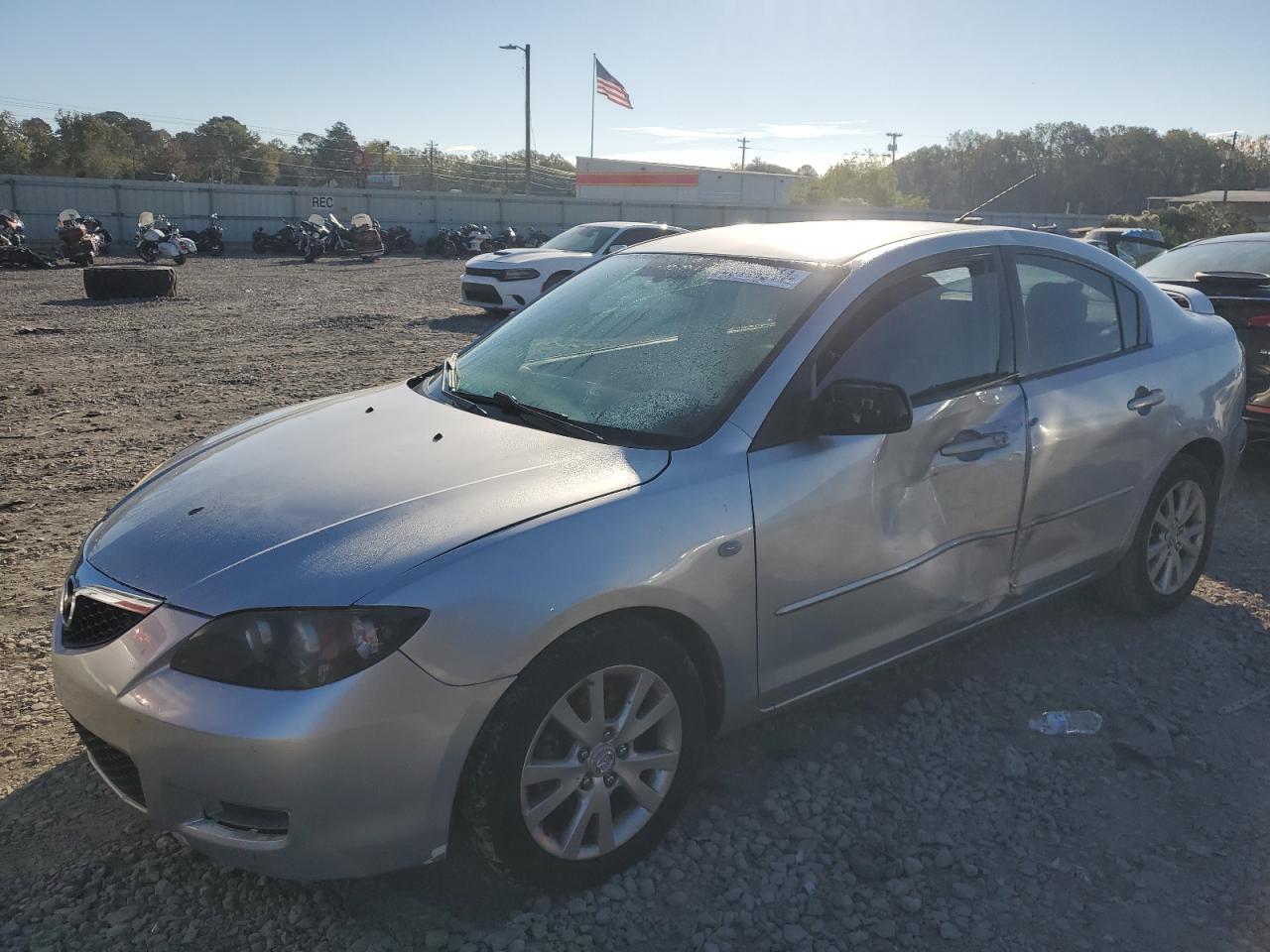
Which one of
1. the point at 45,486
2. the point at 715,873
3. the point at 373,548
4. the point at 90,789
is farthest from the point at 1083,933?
the point at 45,486

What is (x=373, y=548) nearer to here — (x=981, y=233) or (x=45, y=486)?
(x=981, y=233)

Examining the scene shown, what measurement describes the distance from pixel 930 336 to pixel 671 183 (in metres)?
68.1

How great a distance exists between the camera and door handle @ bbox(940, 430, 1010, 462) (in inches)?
134

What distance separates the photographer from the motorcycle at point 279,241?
1209 inches

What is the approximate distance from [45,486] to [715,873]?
5048 millimetres

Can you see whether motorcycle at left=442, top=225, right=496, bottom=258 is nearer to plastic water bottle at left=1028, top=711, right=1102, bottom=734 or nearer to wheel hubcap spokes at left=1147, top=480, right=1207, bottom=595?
wheel hubcap spokes at left=1147, top=480, right=1207, bottom=595

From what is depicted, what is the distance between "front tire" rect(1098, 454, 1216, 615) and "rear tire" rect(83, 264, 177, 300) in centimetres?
1557

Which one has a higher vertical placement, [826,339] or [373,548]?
[826,339]

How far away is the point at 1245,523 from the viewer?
606 cm

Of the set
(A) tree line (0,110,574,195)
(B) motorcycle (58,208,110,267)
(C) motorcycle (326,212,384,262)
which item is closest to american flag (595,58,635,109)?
(A) tree line (0,110,574,195)

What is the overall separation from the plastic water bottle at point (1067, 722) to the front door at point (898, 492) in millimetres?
467

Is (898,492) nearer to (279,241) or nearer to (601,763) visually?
(601,763)

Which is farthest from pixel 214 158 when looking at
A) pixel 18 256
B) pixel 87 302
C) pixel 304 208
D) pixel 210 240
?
pixel 87 302

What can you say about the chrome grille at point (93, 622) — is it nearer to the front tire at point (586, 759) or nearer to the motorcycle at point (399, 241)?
the front tire at point (586, 759)
